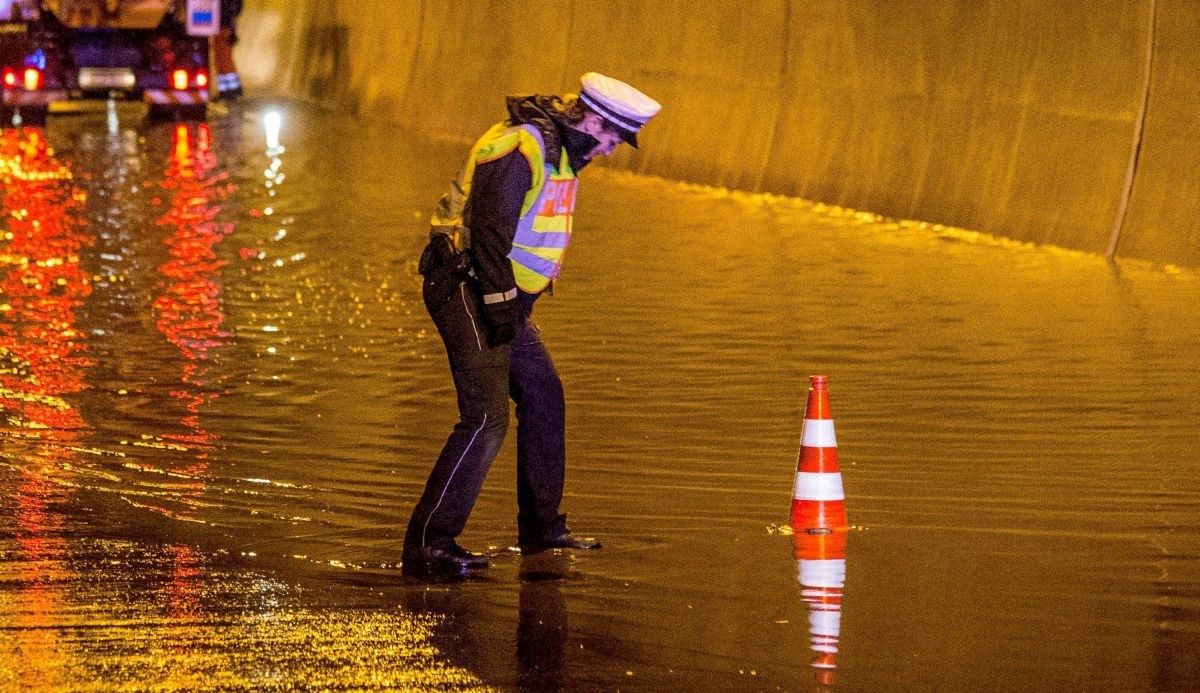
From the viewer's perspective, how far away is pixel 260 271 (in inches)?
595

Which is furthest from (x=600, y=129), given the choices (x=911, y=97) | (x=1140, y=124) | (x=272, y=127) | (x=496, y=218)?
(x=272, y=127)

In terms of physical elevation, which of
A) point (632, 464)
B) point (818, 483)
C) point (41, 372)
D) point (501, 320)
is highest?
point (501, 320)

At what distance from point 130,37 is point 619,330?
63.3 ft

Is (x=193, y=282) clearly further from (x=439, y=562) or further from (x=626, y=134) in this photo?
(x=626, y=134)

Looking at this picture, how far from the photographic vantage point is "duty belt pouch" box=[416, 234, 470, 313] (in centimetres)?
687

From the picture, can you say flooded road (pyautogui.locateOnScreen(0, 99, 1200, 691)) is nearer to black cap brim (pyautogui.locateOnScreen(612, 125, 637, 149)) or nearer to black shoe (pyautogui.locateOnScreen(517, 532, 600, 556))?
black shoe (pyautogui.locateOnScreen(517, 532, 600, 556))

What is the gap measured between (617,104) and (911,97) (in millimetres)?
10662

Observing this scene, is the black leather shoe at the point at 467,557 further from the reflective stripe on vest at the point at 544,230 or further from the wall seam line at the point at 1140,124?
the wall seam line at the point at 1140,124

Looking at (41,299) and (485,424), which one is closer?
(485,424)

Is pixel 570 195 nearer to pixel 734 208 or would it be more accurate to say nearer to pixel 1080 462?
pixel 1080 462

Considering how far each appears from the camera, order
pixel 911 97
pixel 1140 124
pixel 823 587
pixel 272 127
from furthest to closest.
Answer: pixel 272 127
pixel 911 97
pixel 1140 124
pixel 823 587

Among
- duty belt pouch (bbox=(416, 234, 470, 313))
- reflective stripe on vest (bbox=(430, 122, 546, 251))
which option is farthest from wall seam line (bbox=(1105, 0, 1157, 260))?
duty belt pouch (bbox=(416, 234, 470, 313))

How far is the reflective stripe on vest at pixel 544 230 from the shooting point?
22.8 ft

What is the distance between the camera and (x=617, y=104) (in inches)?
271
